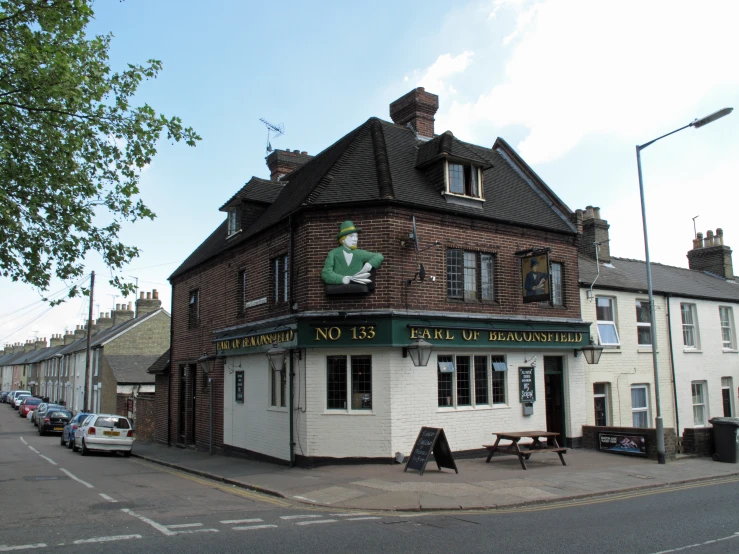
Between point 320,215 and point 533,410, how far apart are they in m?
8.29

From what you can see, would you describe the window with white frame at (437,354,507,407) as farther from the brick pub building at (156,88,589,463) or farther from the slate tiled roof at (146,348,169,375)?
the slate tiled roof at (146,348,169,375)

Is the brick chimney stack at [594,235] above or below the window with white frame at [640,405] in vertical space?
above

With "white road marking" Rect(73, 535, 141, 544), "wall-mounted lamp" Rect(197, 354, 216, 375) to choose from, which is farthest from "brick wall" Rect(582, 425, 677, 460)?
"white road marking" Rect(73, 535, 141, 544)

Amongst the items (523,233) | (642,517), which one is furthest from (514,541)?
(523,233)

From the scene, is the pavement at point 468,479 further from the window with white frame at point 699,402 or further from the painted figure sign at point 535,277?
the window with white frame at point 699,402

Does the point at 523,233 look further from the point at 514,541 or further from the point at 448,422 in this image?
the point at 514,541

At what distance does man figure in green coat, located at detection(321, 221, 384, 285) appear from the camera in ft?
48.9

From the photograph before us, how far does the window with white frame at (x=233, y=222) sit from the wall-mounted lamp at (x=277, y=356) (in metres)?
6.35

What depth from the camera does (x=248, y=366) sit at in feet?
61.1

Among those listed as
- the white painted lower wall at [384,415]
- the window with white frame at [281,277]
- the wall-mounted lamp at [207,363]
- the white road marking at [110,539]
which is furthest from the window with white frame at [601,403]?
the white road marking at [110,539]

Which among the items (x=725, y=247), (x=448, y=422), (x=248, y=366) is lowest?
(x=448, y=422)

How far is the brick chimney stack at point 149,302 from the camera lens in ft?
161

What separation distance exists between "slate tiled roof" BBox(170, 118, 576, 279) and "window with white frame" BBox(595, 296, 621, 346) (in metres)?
3.45

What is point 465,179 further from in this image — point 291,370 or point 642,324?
point 642,324
